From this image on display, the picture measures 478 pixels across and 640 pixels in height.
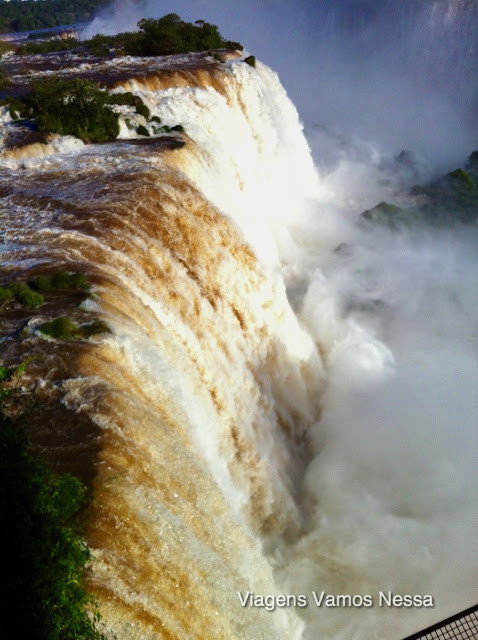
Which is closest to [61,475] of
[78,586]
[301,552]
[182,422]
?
[78,586]

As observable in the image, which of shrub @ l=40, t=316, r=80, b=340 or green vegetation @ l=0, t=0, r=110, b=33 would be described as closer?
shrub @ l=40, t=316, r=80, b=340

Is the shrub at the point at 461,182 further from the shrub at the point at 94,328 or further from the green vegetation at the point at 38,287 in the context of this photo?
the shrub at the point at 94,328

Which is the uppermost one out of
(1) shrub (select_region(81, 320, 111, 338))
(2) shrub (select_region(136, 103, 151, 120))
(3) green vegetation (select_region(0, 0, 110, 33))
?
(3) green vegetation (select_region(0, 0, 110, 33))

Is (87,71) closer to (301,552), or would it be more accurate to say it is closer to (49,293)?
(49,293)

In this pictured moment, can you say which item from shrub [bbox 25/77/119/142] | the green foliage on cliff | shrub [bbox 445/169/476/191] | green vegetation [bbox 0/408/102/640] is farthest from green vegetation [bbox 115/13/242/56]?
green vegetation [bbox 0/408/102/640]

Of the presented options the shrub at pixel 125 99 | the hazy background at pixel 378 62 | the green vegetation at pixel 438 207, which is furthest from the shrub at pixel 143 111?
the hazy background at pixel 378 62

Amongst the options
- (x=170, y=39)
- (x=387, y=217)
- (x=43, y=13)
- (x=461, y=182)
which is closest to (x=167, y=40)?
(x=170, y=39)

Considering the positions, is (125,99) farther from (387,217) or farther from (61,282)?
(387,217)

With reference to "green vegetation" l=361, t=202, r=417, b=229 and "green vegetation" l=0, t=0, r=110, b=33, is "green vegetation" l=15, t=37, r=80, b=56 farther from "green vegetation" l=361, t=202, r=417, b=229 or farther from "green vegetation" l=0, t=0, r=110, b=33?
"green vegetation" l=0, t=0, r=110, b=33
